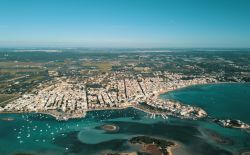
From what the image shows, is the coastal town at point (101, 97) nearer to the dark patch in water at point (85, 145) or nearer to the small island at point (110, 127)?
the small island at point (110, 127)

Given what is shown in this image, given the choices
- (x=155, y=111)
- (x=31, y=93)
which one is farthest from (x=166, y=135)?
(x=31, y=93)

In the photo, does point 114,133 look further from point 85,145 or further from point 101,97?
point 101,97

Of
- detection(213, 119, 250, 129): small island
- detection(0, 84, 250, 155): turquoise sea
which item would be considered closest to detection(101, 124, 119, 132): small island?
detection(0, 84, 250, 155): turquoise sea

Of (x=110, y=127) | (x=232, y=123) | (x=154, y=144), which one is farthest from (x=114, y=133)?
(x=232, y=123)

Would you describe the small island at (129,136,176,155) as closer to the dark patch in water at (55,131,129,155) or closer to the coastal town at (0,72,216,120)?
the dark patch in water at (55,131,129,155)

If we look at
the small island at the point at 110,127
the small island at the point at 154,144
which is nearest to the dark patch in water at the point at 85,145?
the small island at the point at 154,144
